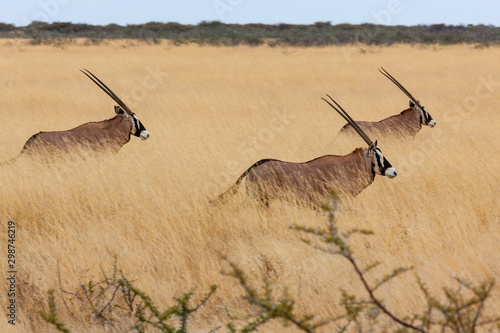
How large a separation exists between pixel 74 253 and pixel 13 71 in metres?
14.1

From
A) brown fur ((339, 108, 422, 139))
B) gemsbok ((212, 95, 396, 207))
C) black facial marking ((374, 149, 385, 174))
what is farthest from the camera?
brown fur ((339, 108, 422, 139))

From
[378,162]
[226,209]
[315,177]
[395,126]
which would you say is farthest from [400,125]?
[226,209]

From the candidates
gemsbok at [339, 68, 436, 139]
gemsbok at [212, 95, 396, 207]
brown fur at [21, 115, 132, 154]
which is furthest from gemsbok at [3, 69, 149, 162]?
gemsbok at [339, 68, 436, 139]

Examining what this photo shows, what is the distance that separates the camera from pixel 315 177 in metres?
5.30

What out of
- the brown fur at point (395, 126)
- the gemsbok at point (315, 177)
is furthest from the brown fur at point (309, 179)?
the brown fur at point (395, 126)

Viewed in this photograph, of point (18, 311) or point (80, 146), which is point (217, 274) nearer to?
point (18, 311)

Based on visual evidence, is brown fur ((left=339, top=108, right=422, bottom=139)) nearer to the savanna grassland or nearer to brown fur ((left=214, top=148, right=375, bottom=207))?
the savanna grassland

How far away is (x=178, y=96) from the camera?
1340cm

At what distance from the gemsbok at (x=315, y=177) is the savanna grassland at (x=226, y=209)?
0.12 meters

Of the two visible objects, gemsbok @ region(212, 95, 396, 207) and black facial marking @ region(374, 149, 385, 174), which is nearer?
gemsbok @ region(212, 95, 396, 207)

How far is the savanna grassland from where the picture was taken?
383 cm

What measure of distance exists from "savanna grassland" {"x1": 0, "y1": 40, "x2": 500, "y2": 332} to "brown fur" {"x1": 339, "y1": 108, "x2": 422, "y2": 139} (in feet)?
0.68

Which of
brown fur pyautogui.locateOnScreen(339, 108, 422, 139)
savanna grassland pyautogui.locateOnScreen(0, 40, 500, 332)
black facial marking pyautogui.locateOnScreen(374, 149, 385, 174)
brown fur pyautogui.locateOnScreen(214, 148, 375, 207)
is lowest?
savanna grassland pyautogui.locateOnScreen(0, 40, 500, 332)

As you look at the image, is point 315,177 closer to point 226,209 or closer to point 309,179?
point 309,179
